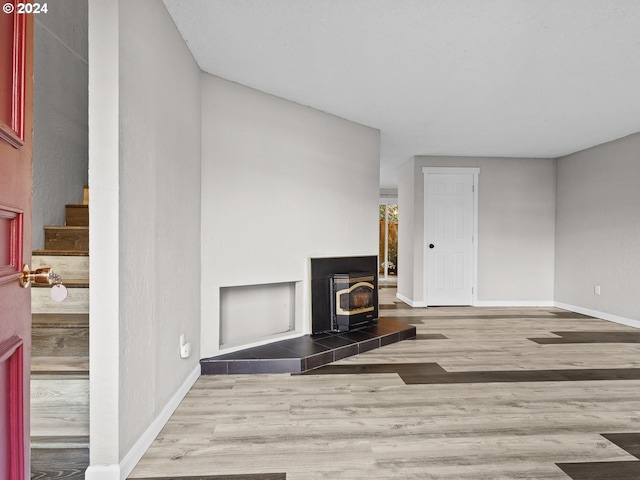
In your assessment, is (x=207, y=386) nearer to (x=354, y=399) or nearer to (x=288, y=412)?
(x=288, y=412)

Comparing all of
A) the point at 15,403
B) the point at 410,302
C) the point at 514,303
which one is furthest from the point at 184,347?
the point at 514,303

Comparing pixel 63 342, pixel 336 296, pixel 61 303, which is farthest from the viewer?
pixel 336 296

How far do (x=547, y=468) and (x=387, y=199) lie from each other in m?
8.70

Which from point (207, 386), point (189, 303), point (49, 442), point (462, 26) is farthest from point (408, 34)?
point (49, 442)

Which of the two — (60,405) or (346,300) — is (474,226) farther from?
(60,405)

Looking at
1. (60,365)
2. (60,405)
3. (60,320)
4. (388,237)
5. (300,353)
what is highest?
(388,237)

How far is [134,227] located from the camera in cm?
184

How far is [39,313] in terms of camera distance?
2.19m

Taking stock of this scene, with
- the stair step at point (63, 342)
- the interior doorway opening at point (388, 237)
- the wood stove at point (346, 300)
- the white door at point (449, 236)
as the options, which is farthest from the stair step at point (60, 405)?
the interior doorway opening at point (388, 237)

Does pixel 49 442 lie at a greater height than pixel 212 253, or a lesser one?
lesser

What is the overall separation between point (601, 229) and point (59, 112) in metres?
6.28

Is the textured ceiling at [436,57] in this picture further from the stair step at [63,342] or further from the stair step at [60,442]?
the stair step at [60,442]

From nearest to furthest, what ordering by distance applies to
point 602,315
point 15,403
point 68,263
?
1. point 15,403
2. point 68,263
3. point 602,315

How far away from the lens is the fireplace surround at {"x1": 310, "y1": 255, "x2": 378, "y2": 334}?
→ 12.6 ft
